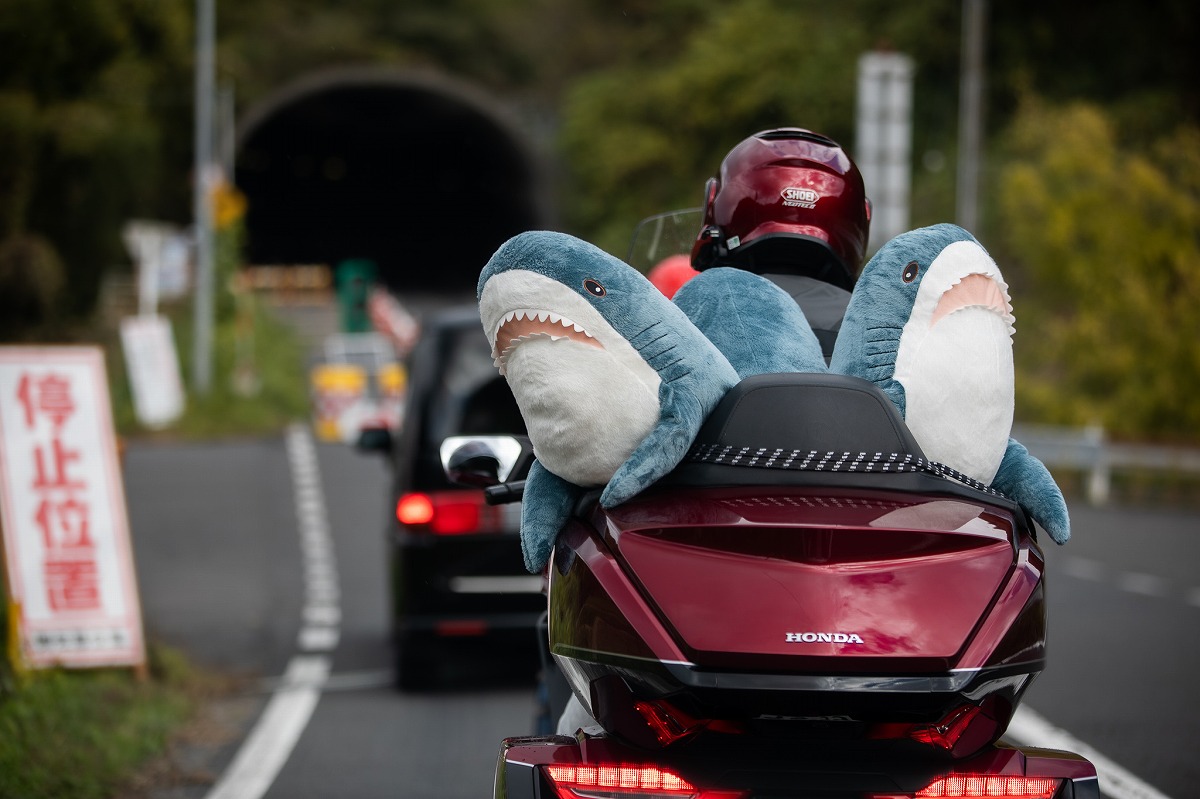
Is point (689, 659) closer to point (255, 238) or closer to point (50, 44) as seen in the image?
point (50, 44)

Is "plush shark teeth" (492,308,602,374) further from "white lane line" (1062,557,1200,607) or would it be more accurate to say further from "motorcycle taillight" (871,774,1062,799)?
"white lane line" (1062,557,1200,607)

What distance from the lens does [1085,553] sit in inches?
687

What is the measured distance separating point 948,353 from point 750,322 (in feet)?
1.39

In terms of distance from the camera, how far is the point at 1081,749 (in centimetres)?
703

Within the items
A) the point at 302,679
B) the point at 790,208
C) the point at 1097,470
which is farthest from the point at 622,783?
the point at 1097,470

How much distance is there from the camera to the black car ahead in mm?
8867

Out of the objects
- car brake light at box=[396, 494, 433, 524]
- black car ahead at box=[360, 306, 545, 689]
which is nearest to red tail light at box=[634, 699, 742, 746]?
black car ahead at box=[360, 306, 545, 689]

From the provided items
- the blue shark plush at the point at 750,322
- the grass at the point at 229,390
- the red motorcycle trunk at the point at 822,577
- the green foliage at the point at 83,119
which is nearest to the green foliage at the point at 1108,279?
the grass at the point at 229,390

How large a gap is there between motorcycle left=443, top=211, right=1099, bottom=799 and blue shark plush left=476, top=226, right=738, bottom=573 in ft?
0.26

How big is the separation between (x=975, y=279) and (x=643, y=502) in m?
0.78

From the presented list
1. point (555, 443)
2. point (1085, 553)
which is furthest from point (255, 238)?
point (555, 443)

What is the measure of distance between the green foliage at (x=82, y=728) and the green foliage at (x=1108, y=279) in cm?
2306

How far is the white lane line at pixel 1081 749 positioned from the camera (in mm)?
6102

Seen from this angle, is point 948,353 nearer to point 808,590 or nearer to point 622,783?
point 808,590
